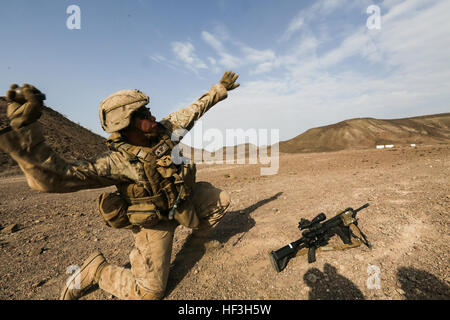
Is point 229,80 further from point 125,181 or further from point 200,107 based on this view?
point 125,181

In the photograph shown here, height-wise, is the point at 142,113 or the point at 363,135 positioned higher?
the point at 363,135

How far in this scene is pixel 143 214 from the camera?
2.71 metres

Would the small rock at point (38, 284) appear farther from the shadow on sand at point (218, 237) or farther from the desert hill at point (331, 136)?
the desert hill at point (331, 136)

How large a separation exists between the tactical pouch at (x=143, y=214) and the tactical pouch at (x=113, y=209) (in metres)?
0.08

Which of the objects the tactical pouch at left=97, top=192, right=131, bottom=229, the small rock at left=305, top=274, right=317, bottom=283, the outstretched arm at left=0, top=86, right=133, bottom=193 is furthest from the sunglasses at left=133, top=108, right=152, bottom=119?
the small rock at left=305, top=274, right=317, bottom=283

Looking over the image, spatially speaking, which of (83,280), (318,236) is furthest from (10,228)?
(318,236)

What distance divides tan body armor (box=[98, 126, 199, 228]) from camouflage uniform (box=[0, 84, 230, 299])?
0.12 meters

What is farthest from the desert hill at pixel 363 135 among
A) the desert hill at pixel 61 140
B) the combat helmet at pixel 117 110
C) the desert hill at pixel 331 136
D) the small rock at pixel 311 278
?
the combat helmet at pixel 117 110

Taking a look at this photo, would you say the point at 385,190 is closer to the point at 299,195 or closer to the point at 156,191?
the point at 299,195

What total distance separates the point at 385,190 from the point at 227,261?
16.0 feet

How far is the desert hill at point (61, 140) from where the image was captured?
16.2 meters

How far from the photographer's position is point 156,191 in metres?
2.86

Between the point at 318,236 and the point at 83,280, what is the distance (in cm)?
328
